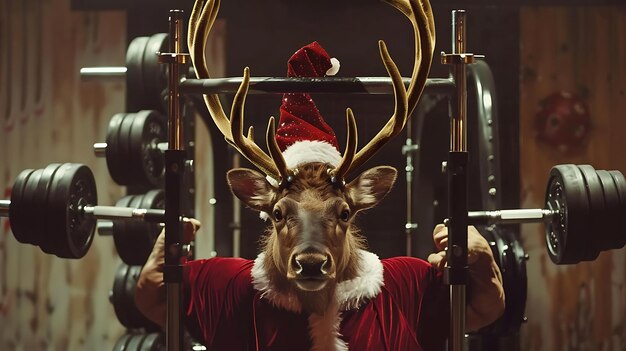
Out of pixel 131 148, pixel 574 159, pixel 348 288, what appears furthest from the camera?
pixel 574 159

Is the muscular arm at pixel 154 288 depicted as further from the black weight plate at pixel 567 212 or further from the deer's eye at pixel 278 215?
the black weight plate at pixel 567 212

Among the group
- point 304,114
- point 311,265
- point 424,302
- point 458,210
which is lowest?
point 424,302

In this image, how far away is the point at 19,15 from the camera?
134 inches

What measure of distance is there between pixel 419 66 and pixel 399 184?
1.08m

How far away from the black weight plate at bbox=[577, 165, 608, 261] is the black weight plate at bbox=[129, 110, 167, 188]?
4.18 feet

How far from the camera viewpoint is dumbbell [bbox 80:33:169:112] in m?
2.78

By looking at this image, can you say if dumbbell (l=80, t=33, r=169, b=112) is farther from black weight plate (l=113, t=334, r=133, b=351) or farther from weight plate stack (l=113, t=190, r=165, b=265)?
black weight plate (l=113, t=334, r=133, b=351)

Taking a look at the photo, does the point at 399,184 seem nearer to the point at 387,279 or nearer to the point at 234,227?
the point at 234,227

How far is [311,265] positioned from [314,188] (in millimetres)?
197

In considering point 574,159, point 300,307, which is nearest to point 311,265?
point 300,307

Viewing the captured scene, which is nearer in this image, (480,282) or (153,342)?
(480,282)

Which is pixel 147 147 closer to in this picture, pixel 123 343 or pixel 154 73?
pixel 154 73

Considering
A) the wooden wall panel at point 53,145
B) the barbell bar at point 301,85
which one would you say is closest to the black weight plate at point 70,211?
the barbell bar at point 301,85

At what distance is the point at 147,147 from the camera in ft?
8.95
